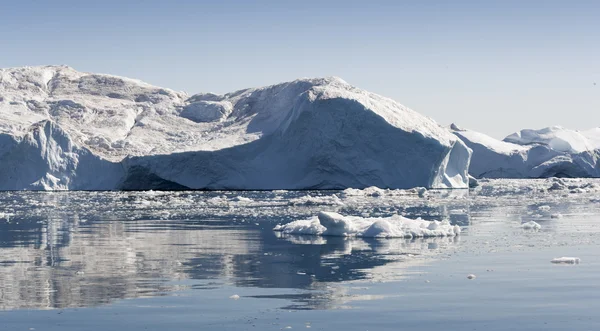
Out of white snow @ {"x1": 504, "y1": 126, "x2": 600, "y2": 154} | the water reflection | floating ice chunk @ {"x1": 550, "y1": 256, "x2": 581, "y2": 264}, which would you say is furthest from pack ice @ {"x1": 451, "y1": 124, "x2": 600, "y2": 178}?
floating ice chunk @ {"x1": 550, "y1": 256, "x2": 581, "y2": 264}

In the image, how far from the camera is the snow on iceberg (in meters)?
16.2

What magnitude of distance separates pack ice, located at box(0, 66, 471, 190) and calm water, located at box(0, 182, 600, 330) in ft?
87.7

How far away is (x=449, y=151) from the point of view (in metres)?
48.6

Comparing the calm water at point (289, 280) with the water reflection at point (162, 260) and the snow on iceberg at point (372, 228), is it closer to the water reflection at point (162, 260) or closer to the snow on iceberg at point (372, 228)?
the water reflection at point (162, 260)

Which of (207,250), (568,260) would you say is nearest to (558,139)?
(207,250)

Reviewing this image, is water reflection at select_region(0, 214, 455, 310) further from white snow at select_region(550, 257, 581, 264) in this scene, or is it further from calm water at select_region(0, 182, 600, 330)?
white snow at select_region(550, 257, 581, 264)

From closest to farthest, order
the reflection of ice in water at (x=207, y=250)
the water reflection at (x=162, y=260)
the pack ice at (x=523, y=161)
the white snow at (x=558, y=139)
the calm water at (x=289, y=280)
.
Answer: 1. the calm water at (x=289, y=280)
2. the water reflection at (x=162, y=260)
3. the reflection of ice in water at (x=207, y=250)
4. the pack ice at (x=523, y=161)
5. the white snow at (x=558, y=139)

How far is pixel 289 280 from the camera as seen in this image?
1033 cm

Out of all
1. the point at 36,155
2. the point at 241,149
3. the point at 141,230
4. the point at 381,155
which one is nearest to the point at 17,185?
the point at 36,155

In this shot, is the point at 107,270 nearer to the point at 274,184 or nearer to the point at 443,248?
the point at 443,248

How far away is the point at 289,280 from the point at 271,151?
3840 centimetres

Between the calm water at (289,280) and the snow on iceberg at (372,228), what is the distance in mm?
536

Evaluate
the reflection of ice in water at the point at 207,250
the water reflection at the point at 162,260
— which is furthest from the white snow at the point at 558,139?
the water reflection at the point at 162,260

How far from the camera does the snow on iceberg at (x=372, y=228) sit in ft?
53.1
